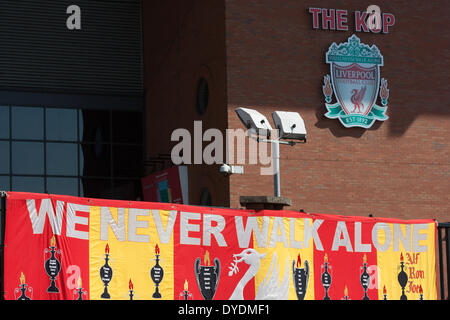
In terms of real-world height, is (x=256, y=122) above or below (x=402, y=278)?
above

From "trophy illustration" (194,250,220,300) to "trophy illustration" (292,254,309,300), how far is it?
1657 millimetres

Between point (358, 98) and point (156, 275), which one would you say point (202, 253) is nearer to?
point (156, 275)

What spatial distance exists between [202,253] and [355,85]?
1298 centimetres

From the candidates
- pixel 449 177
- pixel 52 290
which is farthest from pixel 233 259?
pixel 449 177

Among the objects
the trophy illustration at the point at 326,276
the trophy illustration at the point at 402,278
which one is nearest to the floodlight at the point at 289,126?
the trophy illustration at the point at 326,276

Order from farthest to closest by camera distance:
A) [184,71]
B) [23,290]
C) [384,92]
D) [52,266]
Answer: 1. [184,71]
2. [384,92]
3. [52,266]
4. [23,290]

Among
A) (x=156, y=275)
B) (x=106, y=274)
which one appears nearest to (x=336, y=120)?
(x=156, y=275)

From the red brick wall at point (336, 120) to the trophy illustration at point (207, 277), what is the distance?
9971 millimetres

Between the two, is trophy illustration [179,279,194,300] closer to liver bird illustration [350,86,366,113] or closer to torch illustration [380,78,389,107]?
liver bird illustration [350,86,366,113]

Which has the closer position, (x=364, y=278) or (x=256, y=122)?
(x=364, y=278)

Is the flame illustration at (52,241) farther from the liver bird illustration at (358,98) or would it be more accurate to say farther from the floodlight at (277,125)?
the liver bird illustration at (358,98)

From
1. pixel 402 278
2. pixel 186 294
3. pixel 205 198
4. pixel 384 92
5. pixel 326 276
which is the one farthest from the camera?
pixel 205 198

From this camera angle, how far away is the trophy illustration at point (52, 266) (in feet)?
45.9

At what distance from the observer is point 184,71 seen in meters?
31.8
